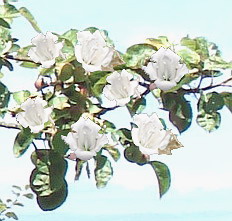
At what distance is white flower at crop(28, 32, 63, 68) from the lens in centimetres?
76

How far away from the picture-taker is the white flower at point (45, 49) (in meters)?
0.76

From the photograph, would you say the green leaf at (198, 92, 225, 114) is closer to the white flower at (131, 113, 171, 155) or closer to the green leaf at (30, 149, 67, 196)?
the white flower at (131, 113, 171, 155)

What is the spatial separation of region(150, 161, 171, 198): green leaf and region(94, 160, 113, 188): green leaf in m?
0.05

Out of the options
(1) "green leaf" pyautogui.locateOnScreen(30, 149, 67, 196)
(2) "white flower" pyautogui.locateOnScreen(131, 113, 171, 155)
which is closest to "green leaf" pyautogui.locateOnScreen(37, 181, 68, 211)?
(1) "green leaf" pyautogui.locateOnScreen(30, 149, 67, 196)

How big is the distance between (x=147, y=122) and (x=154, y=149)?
1.3 inches

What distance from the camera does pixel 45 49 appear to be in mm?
766

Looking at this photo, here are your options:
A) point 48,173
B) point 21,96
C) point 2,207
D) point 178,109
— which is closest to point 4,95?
point 21,96

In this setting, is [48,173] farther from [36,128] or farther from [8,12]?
[8,12]

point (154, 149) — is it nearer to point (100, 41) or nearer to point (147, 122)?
point (147, 122)

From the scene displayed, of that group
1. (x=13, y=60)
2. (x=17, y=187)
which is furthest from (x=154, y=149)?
(x=17, y=187)

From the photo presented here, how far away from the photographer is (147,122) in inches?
28.5

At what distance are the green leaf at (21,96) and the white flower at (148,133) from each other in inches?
6.0

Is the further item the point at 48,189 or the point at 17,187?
the point at 17,187

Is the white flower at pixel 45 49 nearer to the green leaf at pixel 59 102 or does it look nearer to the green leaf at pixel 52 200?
the green leaf at pixel 59 102
